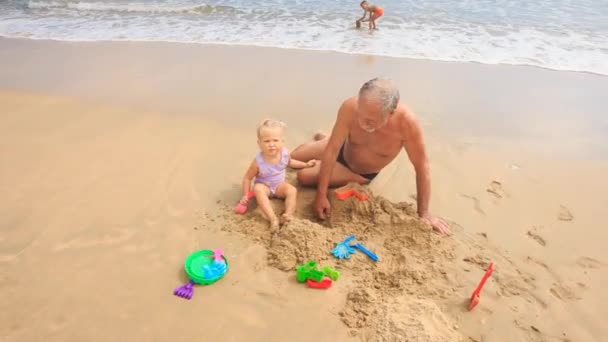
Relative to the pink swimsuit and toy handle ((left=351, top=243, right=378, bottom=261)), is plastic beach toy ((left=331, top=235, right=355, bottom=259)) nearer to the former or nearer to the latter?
toy handle ((left=351, top=243, right=378, bottom=261))

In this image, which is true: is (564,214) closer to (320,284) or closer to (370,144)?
(370,144)

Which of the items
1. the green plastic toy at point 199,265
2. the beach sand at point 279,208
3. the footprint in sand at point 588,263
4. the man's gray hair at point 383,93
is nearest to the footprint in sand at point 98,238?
the beach sand at point 279,208

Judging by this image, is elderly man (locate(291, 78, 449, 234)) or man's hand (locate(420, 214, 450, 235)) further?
man's hand (locate(420, 214, 450, 235))

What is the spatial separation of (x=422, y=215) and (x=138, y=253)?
6.79 feet

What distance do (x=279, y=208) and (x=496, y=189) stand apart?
192 centimetres

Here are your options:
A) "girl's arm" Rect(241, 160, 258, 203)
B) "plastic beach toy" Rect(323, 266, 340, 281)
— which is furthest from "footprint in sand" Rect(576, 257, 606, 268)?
"girl's arm" Rect(241, 160, 258, 203)

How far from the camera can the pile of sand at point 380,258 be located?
2406mm

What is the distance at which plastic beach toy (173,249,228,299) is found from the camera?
103 inches

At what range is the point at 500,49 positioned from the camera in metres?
7.18

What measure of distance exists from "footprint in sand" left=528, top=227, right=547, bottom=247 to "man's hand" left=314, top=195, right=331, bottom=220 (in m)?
1.53

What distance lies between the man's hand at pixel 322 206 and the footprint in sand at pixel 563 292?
1.58 meters

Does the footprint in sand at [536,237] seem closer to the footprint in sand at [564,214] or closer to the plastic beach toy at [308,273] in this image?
the footprint in sand at [564,214]

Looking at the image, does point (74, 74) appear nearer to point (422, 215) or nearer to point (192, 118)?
point (192, 118)

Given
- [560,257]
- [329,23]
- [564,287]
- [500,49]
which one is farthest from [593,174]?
[329,23]
